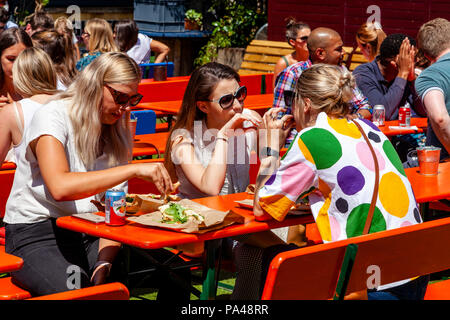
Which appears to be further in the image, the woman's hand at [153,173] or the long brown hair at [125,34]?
the long brown hair at [125,34]

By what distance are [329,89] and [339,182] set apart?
1.43ft

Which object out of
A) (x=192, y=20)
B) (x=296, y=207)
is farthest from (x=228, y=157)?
(x=192, y=20)

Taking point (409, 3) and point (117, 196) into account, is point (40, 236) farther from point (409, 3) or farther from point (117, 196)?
point (409, 3)

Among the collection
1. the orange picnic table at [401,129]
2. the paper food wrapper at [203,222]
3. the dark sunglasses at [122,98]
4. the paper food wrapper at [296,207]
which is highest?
the dark sunglasses at [122,98]

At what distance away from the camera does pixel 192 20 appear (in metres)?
15.8

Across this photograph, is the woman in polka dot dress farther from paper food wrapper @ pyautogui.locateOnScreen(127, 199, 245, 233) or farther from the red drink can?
the red drink can

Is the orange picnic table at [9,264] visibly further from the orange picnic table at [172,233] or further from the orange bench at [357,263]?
the orange bench at [357,263]

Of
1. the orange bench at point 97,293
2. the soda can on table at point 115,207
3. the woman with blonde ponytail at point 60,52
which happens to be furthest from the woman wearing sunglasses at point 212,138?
the woman with blonde ponytail at point 60,52

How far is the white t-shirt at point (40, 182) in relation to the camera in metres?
3.36

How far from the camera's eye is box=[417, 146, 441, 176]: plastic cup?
424 cm

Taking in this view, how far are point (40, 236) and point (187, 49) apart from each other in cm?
1307

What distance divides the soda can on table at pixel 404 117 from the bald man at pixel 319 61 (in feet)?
0.79

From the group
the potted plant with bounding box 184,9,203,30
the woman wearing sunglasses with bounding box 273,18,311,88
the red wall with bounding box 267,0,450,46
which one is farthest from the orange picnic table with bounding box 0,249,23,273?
the potted plant with bounding box 184,9,203,30

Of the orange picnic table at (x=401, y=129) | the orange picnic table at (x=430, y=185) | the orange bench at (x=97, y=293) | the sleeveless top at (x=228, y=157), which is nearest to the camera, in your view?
the orange bench at (x=97, y=293)
